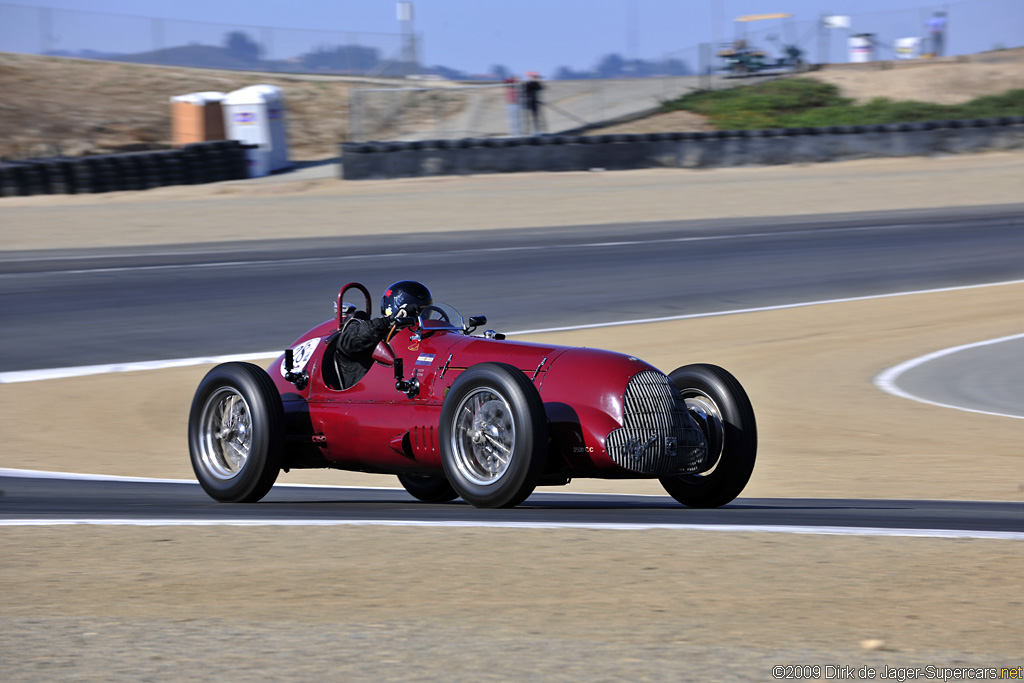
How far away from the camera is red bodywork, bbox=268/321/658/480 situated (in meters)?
6.49

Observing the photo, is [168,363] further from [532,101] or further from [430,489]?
[532,101]

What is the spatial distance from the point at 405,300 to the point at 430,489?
3.92 ft

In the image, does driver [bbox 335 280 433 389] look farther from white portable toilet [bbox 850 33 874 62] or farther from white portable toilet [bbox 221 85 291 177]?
white portable toilet [bbox 850 33 874 62]

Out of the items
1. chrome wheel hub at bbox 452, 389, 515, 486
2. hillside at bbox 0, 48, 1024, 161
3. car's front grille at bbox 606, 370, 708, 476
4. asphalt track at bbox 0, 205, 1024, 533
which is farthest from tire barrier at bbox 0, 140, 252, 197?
car's front grille at bbox 606, 370, 708, 476

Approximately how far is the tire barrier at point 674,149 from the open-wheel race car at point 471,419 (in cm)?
2332

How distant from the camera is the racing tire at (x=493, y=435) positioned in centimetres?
614

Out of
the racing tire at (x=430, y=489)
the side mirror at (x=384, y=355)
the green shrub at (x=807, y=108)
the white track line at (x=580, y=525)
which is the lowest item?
the racing tire at (x=430, y=489)

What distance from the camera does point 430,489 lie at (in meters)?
7.86

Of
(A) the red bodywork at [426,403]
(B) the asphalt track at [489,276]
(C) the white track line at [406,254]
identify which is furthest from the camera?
(C) the white track line at [406,254]

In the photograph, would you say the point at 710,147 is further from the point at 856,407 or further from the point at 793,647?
the point at 793,647

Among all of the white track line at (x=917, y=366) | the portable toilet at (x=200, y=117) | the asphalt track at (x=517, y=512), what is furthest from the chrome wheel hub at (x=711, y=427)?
the portable toilet at (x=200, y=117)

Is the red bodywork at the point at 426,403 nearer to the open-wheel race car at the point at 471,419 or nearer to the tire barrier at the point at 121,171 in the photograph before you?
the open-wheel race car at the point at 471,419

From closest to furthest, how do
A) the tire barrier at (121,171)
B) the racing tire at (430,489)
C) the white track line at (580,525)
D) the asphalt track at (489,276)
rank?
the white track line at (580,525) < the racing tire at (430,489) < the asphalt track at (489,276) < the tire barrier at (121,171)

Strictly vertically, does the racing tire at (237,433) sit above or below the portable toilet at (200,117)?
below
